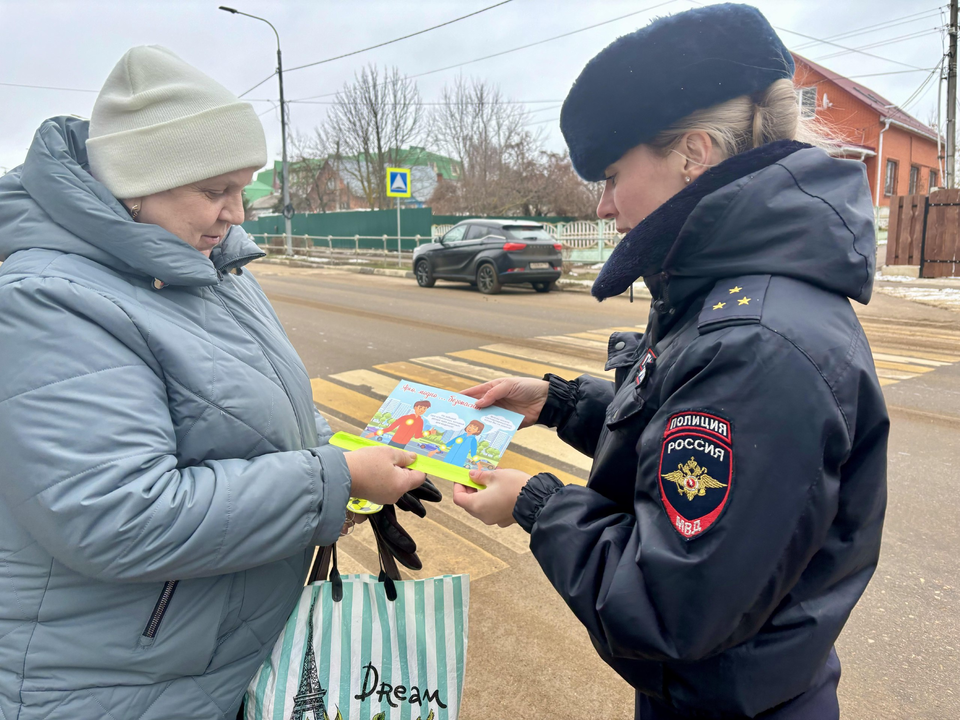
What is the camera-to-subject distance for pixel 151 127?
1.34 meters

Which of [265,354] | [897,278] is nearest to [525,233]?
[897,278]

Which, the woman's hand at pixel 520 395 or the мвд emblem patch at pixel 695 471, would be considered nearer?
the мвд emblem patch at pixel 695 471

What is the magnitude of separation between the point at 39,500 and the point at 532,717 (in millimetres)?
1764

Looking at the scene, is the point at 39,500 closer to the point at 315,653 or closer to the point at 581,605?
the point at 315,653

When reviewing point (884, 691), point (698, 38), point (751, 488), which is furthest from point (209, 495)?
point (884, 691)

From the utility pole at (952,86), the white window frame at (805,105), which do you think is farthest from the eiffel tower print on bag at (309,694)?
the utility pole at (952,86)

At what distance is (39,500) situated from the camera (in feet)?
3.67

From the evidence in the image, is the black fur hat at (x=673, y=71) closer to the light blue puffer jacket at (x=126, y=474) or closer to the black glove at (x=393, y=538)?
the light blue puffer jacket at (x=126, y=474)

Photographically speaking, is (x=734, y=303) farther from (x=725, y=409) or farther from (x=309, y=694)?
(x=309, y=694)

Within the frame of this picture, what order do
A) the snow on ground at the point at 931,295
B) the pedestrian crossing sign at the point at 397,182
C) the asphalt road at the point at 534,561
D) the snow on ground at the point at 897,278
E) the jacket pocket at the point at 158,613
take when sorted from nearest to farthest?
the jacket pocket at the point at 158,613 → the asphalt road at the point at 534,561 → the snow on ground at the point at 931,295 → the snow on ground at the point at 897,278 → the pedestrian crossing sign at the point at 397,182

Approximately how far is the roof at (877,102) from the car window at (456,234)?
2032 centimetres

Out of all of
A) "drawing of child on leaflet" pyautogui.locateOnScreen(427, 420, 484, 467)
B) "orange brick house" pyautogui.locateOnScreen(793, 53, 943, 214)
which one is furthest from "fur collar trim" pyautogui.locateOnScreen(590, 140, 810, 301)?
"orange brick house" pyautogui.locateOnScreen(793, 53, 943, 214)

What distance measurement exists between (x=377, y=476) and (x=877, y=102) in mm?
37338

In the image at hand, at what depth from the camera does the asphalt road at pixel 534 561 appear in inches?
94.9
